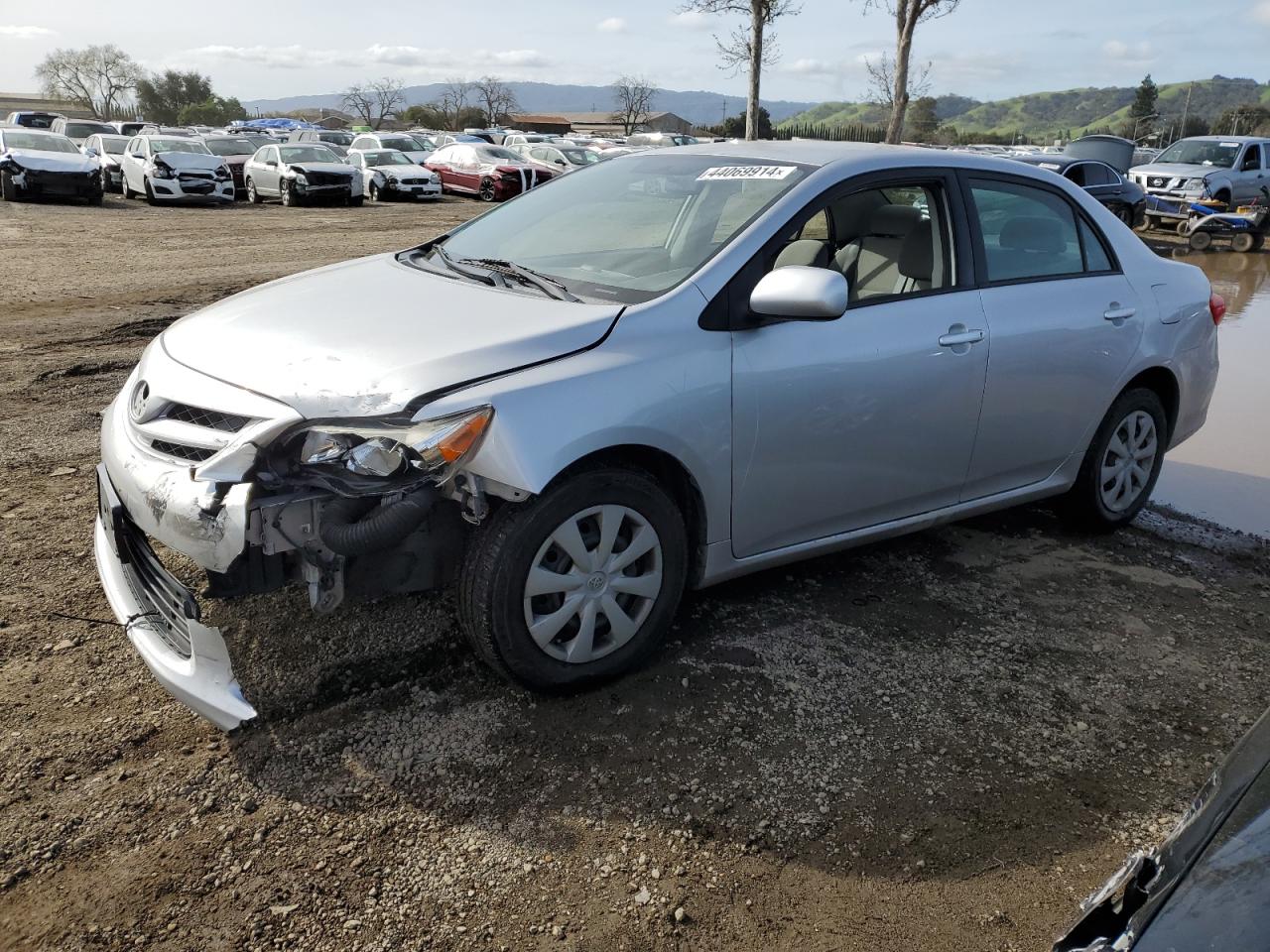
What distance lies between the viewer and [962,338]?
3855mm

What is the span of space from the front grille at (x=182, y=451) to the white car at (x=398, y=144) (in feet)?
86.2

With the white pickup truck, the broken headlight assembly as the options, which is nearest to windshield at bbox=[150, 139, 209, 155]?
the white pickup truck

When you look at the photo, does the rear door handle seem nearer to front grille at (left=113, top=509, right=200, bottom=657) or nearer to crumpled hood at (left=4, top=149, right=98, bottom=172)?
front grille at (left=113, top=509, right=200, bottom=657)

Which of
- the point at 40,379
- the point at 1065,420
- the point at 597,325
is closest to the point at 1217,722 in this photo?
the point at 1065,420

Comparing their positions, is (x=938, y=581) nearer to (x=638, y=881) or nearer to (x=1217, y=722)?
(x=1217, y=722)

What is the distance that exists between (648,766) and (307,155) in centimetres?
2221

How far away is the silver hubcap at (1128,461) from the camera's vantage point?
473cm

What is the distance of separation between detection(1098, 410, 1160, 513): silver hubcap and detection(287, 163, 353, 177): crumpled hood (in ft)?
65.5

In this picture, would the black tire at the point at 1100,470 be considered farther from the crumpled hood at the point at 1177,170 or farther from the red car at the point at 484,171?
the red car at the point at 484,171

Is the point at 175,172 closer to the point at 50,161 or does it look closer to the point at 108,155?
the point at 50,161

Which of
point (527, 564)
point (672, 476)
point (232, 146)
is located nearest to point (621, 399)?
point (672, 476)

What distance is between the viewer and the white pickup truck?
66.0 feet

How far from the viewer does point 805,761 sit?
298 cm

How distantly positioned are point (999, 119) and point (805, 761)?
668ft
